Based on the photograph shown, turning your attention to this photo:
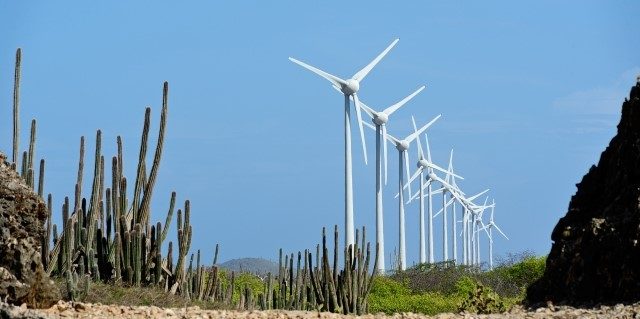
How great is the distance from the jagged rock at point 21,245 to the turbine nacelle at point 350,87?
23052mm

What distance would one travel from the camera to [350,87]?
34.1 metres

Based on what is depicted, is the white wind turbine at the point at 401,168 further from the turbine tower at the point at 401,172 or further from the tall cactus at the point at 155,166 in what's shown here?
the tall cactus at the point at 155,166

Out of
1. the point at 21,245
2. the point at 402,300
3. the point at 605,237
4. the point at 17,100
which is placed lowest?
the point at 402,300

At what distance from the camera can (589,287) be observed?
14.0 m

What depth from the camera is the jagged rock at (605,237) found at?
13.7 m

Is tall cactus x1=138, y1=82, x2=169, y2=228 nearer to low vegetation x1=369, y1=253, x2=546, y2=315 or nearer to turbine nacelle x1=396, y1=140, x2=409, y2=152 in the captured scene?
low vegetation x1=369, y1=253, x2=546, y2=315

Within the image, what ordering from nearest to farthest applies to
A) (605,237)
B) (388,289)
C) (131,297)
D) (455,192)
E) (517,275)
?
(131,297), (605,237), (388,289), (517,275), (455,192)

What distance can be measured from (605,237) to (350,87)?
20.8m

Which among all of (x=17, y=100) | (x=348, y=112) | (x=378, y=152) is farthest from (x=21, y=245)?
(x=378, y=152)

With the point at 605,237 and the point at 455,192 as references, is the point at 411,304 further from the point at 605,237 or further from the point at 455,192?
the point at 455,192

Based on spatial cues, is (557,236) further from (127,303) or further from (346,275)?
(127,303)

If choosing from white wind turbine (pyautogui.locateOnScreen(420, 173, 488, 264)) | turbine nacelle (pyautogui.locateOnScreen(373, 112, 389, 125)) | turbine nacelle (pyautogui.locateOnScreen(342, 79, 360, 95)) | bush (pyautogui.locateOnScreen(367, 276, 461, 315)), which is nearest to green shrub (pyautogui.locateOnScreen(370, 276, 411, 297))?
bush (pyautogui.locateOnScreen(367, 276, 461, 315))

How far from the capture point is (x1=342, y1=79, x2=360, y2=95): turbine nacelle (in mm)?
34125

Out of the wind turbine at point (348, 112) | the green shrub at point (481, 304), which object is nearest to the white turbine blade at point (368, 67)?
the wind turbine at point (348, 112)
